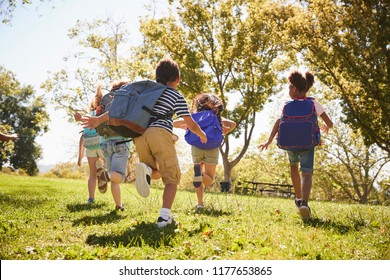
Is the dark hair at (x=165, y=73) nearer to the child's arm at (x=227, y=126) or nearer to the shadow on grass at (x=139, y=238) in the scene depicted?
the shadow on grass at (x=139, y=238)

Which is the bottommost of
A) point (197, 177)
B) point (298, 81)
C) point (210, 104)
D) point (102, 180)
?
point (102, 180)

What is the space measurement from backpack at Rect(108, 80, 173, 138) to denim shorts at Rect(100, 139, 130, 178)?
143cm

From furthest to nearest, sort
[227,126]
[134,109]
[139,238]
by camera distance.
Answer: [227,126] < [134,109] < [139,238]

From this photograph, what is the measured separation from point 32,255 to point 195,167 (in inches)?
133

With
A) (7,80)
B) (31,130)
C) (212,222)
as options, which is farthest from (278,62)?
(31,130)

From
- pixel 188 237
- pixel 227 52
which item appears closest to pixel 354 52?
pixel 227 52

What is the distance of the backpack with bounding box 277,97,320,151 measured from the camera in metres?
5.47

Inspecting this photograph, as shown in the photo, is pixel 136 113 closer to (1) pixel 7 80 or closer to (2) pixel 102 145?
(2) pixel 102 145

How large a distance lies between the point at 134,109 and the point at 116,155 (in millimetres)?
1782

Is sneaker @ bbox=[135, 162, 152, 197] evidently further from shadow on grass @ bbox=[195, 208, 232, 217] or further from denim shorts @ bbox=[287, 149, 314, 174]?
denim shorts @ bbox=[287, 149, 314, 174]

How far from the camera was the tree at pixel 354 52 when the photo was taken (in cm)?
1798

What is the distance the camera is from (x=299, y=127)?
5535 mm

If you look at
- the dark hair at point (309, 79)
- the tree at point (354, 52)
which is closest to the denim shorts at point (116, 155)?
the dark hair at point (309, 79)

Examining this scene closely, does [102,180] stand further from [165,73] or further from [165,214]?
[165,73]
